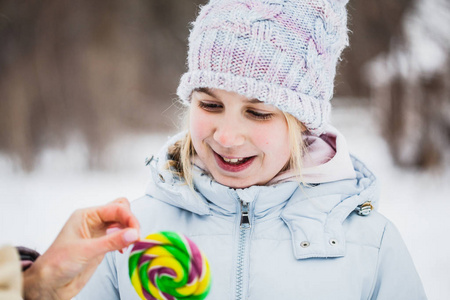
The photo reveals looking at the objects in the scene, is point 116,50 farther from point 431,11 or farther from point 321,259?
point 321,259

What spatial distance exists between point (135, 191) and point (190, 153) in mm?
3882

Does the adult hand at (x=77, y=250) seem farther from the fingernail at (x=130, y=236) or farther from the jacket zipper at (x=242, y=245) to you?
the jacket zipper at (x=242, y=245)

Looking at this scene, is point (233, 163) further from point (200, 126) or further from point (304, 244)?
point (304, 244)

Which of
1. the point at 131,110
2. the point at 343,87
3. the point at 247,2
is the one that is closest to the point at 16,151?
the point at 131,110

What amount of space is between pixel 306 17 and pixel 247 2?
24cm

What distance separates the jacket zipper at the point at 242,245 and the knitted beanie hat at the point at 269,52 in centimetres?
42

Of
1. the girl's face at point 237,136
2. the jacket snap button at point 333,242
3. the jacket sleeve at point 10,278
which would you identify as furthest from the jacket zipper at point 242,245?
the jacket sleeve at point 10,278

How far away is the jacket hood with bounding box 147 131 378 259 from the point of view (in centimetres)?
175

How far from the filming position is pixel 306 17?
1857 millimetres

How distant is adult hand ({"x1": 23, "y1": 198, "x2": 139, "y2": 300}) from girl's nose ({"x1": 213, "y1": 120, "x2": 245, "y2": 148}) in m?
0.44

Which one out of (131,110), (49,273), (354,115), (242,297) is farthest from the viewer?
(354,115)

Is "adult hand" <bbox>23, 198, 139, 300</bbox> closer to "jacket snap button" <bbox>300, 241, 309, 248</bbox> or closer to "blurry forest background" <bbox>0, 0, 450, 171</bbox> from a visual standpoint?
"jacket snap button" <bbox>300, 241, 309, 248</bbox>

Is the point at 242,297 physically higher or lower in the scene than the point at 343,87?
lower

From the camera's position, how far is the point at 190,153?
206cm
